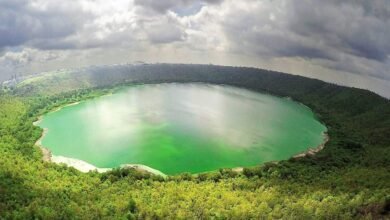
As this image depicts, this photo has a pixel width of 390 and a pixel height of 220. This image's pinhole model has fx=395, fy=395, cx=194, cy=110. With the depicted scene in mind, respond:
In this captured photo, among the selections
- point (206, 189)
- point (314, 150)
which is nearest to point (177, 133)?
point (314, 150)

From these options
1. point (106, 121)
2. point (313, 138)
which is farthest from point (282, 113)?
point (106, 121)

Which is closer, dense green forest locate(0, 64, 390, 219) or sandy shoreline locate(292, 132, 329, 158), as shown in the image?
dense green forest locate(0, 64, 390, 219)

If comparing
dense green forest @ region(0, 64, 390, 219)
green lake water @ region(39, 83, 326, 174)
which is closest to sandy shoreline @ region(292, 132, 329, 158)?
green lake water @ region(39, 83, 326, 174)

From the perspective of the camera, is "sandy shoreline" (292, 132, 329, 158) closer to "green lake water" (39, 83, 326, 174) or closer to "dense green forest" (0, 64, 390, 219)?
"green lake water" (39, 83, 326, 174)

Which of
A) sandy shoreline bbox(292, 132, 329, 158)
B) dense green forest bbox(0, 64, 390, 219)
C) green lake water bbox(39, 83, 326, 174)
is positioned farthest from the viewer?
sandy shoreline bbox(292, 132, 329, 158)

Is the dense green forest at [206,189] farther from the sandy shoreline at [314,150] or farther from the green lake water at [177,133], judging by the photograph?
the green lake water at [177,133]

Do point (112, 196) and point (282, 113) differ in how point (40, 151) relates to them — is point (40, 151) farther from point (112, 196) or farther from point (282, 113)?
point (282, 113)

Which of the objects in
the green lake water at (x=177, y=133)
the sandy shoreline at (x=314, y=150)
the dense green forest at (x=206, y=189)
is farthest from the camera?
the sandy shoreline at (x=314, y=150)

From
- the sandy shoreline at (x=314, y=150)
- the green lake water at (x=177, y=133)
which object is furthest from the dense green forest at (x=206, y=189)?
the green lake water at (x=177, y=133)

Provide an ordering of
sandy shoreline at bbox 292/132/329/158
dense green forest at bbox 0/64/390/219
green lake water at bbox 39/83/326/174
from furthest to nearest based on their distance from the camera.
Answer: sandy shoreline at bbox 292/132/329/158 < green lake water at bbox 39/83/326/174 < dense green forest at bbox 0/64/390/219
